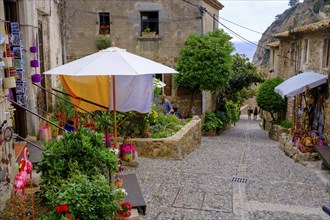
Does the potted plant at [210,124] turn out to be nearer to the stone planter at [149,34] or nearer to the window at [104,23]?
the stone planter at [149,34]

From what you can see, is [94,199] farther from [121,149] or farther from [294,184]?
[294,184]

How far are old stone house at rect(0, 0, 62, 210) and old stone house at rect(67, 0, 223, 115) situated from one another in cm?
566

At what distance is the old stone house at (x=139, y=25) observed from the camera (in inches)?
670

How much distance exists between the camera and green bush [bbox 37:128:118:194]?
5176 mm

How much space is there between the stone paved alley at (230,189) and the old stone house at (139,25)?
26.1 feet

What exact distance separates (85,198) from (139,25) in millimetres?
13687

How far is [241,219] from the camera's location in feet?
19.2

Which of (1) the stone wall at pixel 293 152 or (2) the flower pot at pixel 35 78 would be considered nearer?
(2) the flower pot at pixel 35 78

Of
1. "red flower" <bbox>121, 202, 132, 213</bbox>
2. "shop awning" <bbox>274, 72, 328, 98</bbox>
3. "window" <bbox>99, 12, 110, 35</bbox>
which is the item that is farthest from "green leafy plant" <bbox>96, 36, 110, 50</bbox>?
"red flower" <bbox>121, 202, 132, 213</bbox>

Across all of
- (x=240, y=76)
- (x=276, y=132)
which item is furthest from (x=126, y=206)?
(x=240, y=76)

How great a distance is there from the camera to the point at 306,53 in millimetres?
15750

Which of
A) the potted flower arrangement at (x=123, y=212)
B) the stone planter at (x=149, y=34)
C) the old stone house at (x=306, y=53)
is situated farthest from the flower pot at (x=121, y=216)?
the stone planter at (x=149, y=34)

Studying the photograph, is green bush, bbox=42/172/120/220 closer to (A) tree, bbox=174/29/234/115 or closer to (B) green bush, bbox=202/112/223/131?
(A) tree, bbox=174/29/234/115

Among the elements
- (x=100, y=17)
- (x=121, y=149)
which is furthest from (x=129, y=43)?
(x=121, y=149)
